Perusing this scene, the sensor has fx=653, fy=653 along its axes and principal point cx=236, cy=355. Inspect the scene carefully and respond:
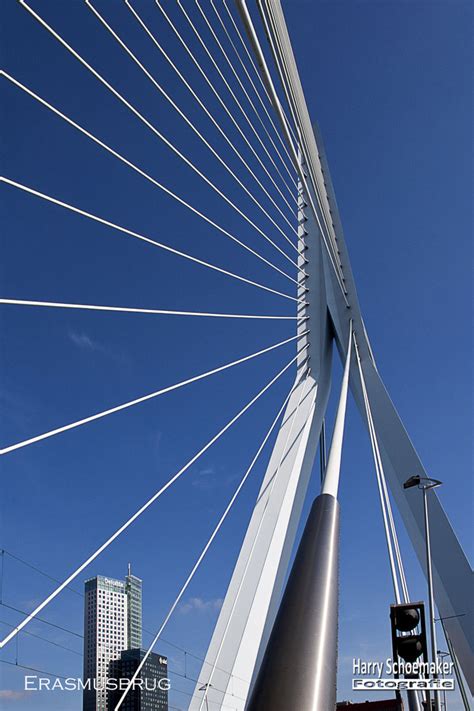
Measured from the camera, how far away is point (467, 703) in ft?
25.8

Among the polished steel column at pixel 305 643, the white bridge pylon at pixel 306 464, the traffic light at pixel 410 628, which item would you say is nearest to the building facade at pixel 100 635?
the white bridge pylon at pixel 306 464

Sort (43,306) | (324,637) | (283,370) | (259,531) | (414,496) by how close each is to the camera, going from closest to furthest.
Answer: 1. (324,637)
2. (43,306)
3. (259,531)
4. (283,370)
5. (414,496)

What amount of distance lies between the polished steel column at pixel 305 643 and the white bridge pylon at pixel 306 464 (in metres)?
1.54

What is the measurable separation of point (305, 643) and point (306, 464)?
4.48 m

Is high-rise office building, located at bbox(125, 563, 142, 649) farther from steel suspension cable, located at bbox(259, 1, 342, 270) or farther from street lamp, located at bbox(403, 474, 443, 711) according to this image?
steel suspension cable, located at bbox(259, 1, 342, 270)

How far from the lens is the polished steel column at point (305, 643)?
0.97m

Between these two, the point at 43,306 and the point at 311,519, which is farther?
the point at 43,306

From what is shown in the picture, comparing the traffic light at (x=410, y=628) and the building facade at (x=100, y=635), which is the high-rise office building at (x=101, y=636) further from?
the traffic light at (x=410, y=628)

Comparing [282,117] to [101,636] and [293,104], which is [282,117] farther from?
[101,636]

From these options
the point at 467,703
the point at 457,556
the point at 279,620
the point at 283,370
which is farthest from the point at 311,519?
the point at 467,703

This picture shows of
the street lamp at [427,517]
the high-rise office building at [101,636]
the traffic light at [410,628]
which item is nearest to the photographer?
the traffic light at [410,628]

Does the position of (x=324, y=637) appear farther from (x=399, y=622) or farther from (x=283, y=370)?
(x=283, y=370)

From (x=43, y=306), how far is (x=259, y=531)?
281cm

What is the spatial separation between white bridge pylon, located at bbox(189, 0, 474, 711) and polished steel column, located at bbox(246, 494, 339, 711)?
1535 mm
